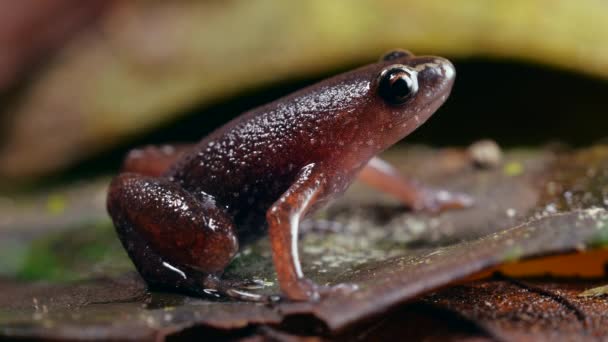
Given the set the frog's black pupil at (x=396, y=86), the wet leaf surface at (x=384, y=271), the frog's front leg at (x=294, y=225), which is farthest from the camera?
the frog's black pupil at (x=396, y=86)

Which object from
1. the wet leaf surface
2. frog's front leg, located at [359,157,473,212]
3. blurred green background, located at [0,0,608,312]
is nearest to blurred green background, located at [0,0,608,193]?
blurred green background, located at [0,0,608,312]

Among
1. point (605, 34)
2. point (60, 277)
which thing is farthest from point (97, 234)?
point (605, 34)

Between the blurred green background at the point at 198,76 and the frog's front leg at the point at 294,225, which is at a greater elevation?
the blurred green background at the point at 198,76

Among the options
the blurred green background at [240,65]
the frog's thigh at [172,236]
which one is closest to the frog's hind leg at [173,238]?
the frog's thigh at [172,236]

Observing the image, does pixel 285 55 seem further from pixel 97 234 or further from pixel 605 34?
pixel 605 34

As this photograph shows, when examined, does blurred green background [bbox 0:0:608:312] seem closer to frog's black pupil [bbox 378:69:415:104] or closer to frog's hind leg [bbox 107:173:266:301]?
frog's hind leg [bbox 107:173:266:301]

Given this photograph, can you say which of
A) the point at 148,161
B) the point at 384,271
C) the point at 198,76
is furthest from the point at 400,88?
the point at 198,76

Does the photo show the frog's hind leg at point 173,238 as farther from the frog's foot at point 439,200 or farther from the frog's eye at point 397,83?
the frog's foot at point 439,200

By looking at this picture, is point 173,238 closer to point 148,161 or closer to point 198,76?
point 148,161
